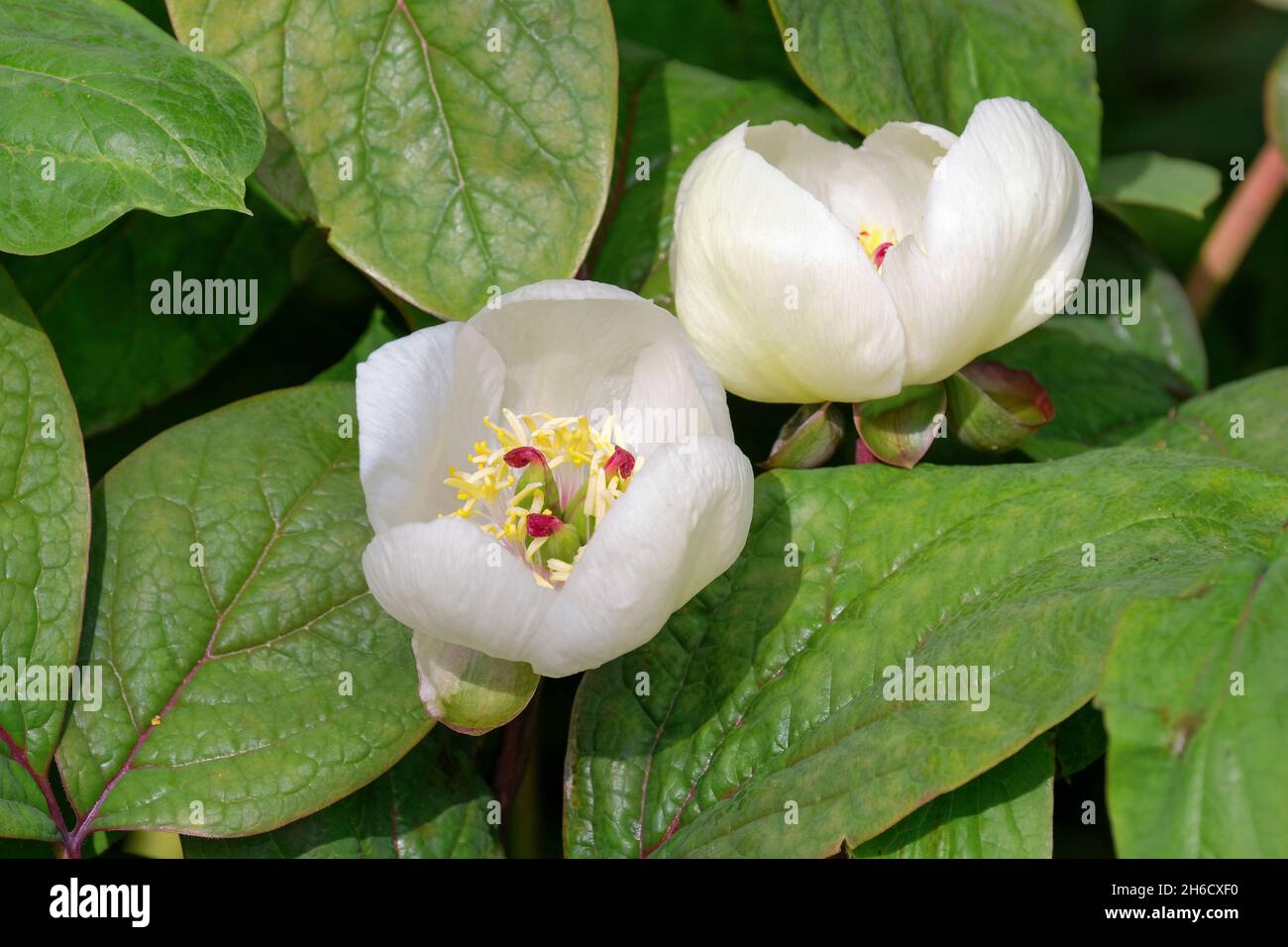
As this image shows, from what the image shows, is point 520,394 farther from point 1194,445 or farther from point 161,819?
point 1194,445

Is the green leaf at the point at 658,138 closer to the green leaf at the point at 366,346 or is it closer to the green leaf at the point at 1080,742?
the green leaf at the point at 366,346

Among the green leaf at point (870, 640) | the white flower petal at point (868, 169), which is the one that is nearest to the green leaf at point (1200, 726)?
the green leaf at point (870, 640)

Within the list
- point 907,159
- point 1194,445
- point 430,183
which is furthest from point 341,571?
point 1194,445

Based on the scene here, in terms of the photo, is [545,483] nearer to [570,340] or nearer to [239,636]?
[570,340]

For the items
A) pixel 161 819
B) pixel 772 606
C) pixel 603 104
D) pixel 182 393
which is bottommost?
pixel 161 819

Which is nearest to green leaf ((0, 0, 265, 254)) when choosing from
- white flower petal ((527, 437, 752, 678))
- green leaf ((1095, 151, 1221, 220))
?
white flower petal ((527, 437, 752, 678))

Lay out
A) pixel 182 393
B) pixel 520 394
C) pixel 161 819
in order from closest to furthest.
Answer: pixel 161 819
pixel 520 394
pixel 182 393

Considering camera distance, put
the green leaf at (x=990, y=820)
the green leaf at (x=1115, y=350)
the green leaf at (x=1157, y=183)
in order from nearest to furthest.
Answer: the green leaf at (x=990, y=820) → the green leaf at (x=1115, y=350) → the green leaf at (x=1157, y=183)
